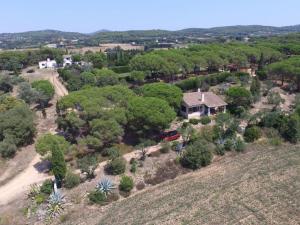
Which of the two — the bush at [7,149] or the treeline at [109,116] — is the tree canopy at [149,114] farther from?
the bush at [7,149]

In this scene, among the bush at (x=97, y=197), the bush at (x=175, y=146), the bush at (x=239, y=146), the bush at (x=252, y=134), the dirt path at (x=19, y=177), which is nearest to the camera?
the bush at (x=97, y=197)

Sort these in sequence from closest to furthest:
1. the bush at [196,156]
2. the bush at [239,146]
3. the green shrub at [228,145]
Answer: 1. the bush at [196,156]
2. the bush at [239,146]
3. the green shrub at [228,145]

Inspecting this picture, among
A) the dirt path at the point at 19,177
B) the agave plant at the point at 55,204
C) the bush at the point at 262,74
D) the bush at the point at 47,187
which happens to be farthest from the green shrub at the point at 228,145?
the bush at the point at 262,74

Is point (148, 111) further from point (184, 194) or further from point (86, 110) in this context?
point (184, 194)

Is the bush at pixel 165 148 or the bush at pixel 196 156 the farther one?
the bush at pixel 165 148

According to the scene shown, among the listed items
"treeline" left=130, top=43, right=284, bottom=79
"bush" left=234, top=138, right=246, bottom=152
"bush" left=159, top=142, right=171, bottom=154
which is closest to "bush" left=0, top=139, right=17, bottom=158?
"bush" left=159, top=142, right=171, bottom=154

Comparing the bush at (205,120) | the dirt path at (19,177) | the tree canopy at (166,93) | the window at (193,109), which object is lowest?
the dirt path at (19,177)

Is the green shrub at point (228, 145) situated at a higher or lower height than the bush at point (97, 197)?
higher
